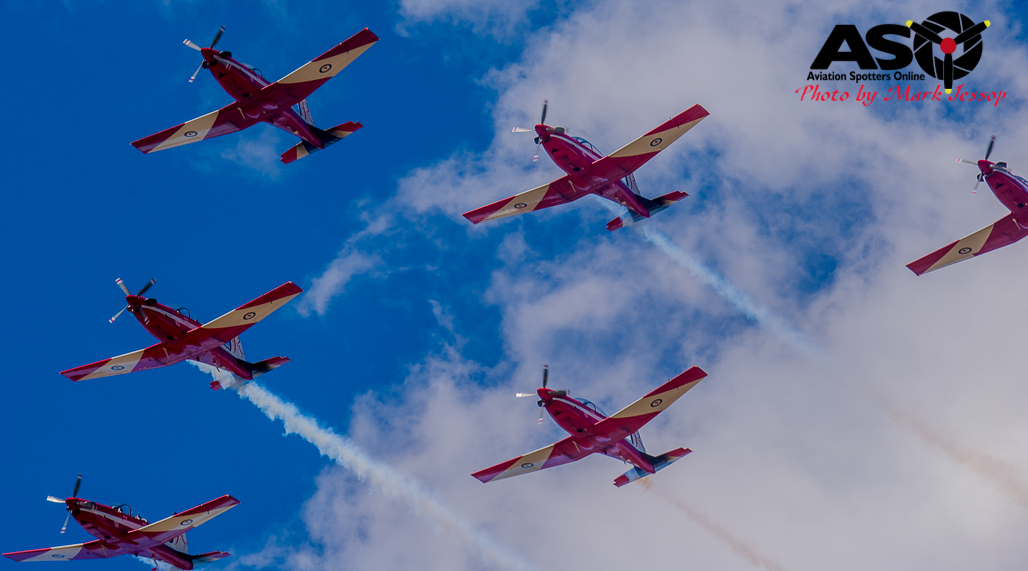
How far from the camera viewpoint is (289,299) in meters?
50.9

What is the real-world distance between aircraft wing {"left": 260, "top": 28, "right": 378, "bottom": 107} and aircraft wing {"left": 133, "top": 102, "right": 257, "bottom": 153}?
1.94 meters

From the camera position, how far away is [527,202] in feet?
189

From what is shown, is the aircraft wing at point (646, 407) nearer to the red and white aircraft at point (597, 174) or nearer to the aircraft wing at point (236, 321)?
the red and white aircraft at point (597, 174)

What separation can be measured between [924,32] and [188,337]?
1644 inches

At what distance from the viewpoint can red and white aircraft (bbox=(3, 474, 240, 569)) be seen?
52.1 meters

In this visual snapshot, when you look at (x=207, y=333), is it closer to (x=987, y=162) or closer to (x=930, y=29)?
(x=987, y=162)

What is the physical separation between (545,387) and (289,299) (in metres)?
11.9

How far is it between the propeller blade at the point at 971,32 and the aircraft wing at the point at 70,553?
51581mm

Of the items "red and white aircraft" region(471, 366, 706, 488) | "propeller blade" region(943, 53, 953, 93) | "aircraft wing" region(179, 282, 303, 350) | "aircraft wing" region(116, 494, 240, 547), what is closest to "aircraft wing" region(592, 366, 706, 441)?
"red and white aircraft" region(471, 366, 706, 488)

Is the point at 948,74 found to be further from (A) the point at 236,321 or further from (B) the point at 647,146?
(A) the point at 236,321

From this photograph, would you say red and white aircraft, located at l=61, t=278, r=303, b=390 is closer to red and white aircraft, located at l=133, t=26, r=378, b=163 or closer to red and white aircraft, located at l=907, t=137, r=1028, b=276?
red and white aircraft, located at l=133, t=26, r=378, b=163

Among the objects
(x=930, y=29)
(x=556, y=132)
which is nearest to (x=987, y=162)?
(x=930, y=29)

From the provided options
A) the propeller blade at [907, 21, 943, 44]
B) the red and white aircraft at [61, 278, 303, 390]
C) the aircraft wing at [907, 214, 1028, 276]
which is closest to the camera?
the red and white aircraft at [61, 278, 303, 390]

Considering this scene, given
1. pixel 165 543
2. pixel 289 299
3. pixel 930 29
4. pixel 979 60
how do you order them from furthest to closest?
pixel 979 60 → pixel 930 29 → pixel 165 543 → pixel 289 299
